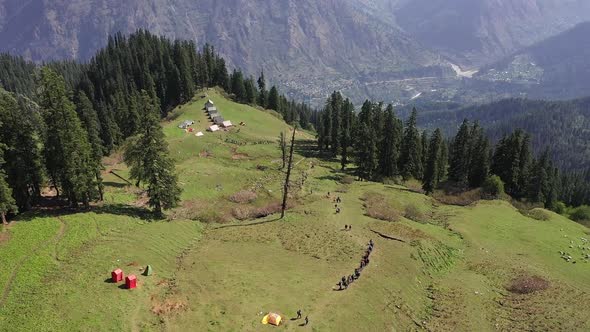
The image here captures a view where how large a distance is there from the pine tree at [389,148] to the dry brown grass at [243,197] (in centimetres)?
4351

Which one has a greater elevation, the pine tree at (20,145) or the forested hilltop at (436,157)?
the pine tree at (20,145)

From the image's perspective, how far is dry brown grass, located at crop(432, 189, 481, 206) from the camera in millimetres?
85938

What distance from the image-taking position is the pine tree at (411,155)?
10750 centimetres

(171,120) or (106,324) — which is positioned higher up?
(171,120)

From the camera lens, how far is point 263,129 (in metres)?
137

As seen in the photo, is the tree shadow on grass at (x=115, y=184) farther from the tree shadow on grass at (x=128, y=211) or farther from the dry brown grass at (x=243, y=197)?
the dry brown grass at (x=243, y=197)

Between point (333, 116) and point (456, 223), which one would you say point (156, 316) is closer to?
point (456, 223)

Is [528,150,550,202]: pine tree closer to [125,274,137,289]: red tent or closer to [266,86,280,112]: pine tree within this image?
[266,86,280,112]: pine tree

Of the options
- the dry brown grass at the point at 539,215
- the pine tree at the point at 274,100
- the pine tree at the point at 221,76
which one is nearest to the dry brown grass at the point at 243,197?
the dry brown grass at the point at 539,215

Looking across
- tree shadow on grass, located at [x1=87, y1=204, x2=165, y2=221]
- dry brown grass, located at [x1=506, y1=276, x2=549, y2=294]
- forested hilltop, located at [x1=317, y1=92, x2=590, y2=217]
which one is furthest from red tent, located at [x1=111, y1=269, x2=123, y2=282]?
forested hilltop, located at [x1=317, y1=92, x2=590, y2=217]

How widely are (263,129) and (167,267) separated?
9393 centimetres

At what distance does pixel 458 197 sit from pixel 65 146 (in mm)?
78569

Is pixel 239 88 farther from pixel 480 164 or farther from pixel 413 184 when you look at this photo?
pixel 480 164

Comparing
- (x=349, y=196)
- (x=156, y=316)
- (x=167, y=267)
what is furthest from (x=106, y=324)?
(x=349, y=196)
